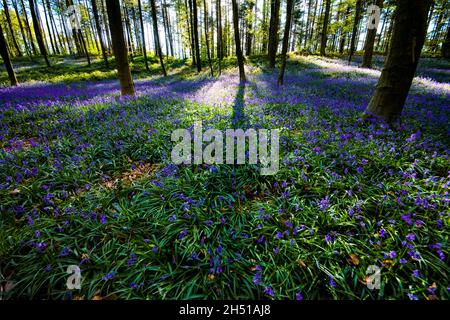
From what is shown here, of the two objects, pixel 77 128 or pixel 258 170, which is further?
pixel 77 128

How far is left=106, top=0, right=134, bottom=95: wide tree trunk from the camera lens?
352 inches

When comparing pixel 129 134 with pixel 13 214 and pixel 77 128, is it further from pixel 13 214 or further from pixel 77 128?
pixel 13 214

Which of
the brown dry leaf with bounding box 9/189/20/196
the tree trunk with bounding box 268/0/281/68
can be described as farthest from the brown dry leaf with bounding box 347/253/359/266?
the tree trunk with bounding box 268/0/281/68

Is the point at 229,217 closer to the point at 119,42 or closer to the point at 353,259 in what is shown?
the point at 353,259

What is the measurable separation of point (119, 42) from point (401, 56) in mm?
10380

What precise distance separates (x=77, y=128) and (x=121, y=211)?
4754 mm

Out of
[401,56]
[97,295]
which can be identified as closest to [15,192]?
[97,295]

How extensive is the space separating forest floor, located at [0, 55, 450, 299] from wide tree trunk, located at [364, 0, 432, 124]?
65cm

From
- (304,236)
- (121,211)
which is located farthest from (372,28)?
(121,211)

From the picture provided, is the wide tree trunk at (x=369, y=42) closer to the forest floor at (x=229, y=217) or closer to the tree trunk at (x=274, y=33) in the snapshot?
the tree trunk at (x=274, y=33)

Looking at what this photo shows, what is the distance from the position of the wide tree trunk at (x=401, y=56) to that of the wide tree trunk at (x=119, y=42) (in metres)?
9.99

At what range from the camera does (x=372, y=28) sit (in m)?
17.0

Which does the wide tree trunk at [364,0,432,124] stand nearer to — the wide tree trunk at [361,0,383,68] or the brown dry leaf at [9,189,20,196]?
the brown dry leaf at [9,189,20,196]

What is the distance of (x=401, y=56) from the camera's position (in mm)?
5223
